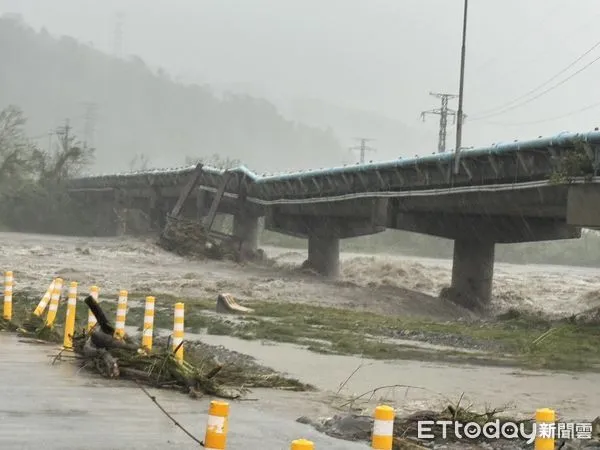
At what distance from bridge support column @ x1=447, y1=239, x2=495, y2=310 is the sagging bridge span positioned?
0.05 m

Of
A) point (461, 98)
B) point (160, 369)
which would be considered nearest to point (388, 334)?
point (160, 369)

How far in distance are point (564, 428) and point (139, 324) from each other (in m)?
13.3

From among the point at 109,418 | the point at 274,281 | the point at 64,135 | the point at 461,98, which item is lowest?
the point at 109,418

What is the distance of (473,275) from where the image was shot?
3891 cm

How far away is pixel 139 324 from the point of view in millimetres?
19516

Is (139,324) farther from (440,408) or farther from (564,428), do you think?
(564,428)

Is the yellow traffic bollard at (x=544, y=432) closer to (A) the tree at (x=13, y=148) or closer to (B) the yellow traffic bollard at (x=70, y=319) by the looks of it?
(B) the yellow traffic bollard at (x=70, y=319)

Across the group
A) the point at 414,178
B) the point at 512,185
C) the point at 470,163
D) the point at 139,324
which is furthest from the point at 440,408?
the point at 414,178

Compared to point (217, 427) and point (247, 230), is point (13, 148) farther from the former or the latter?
point (217, 427)

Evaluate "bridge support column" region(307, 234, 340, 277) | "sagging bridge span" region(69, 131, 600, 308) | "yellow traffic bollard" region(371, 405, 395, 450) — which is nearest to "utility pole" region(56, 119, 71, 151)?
"sagging bridge span" region(69, 131, 600, 308)

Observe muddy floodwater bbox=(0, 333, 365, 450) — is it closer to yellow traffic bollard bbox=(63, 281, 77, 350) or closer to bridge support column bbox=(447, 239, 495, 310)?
yellow traffic bollard bbox=(63, 281, 77, 350)

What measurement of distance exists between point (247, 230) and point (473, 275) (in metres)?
23.1

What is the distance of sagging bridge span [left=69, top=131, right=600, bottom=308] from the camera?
2714cm

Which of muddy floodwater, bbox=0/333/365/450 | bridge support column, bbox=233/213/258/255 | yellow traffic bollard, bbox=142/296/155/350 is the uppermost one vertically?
bridge support column, bbox=233/213/258/255
